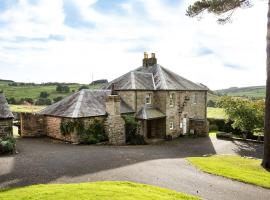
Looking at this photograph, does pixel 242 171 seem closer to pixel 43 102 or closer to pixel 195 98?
pixel 195 98

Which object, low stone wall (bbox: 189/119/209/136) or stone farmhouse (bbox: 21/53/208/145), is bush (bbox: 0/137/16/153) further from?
low stone wall (bbox: 189/119/209/136)

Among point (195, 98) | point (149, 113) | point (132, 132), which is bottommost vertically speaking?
point (132, 132)

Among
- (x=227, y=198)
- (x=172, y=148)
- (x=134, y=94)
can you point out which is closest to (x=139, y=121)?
(x=134, y=94)

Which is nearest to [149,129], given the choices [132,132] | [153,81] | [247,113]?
[132,132]

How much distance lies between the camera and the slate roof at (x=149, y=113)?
28384 millimetres

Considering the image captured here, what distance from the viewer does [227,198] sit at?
35.2 ft

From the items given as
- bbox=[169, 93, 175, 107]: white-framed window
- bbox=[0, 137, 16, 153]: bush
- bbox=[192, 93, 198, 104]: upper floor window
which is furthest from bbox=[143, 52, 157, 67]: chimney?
bbox=[0, 137, 16, 153]: bush

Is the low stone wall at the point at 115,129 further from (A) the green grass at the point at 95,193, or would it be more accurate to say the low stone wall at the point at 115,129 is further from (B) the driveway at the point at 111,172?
(A) the green grass at the point at 95,193

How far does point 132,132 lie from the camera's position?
26.9m

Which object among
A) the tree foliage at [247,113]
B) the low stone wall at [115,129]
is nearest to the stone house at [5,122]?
the low stone wall at [115,129]

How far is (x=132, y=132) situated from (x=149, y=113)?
3.18 m

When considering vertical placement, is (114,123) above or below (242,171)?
above

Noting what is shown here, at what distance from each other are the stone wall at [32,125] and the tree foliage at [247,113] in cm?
2026

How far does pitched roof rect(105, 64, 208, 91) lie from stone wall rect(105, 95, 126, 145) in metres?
4.20
